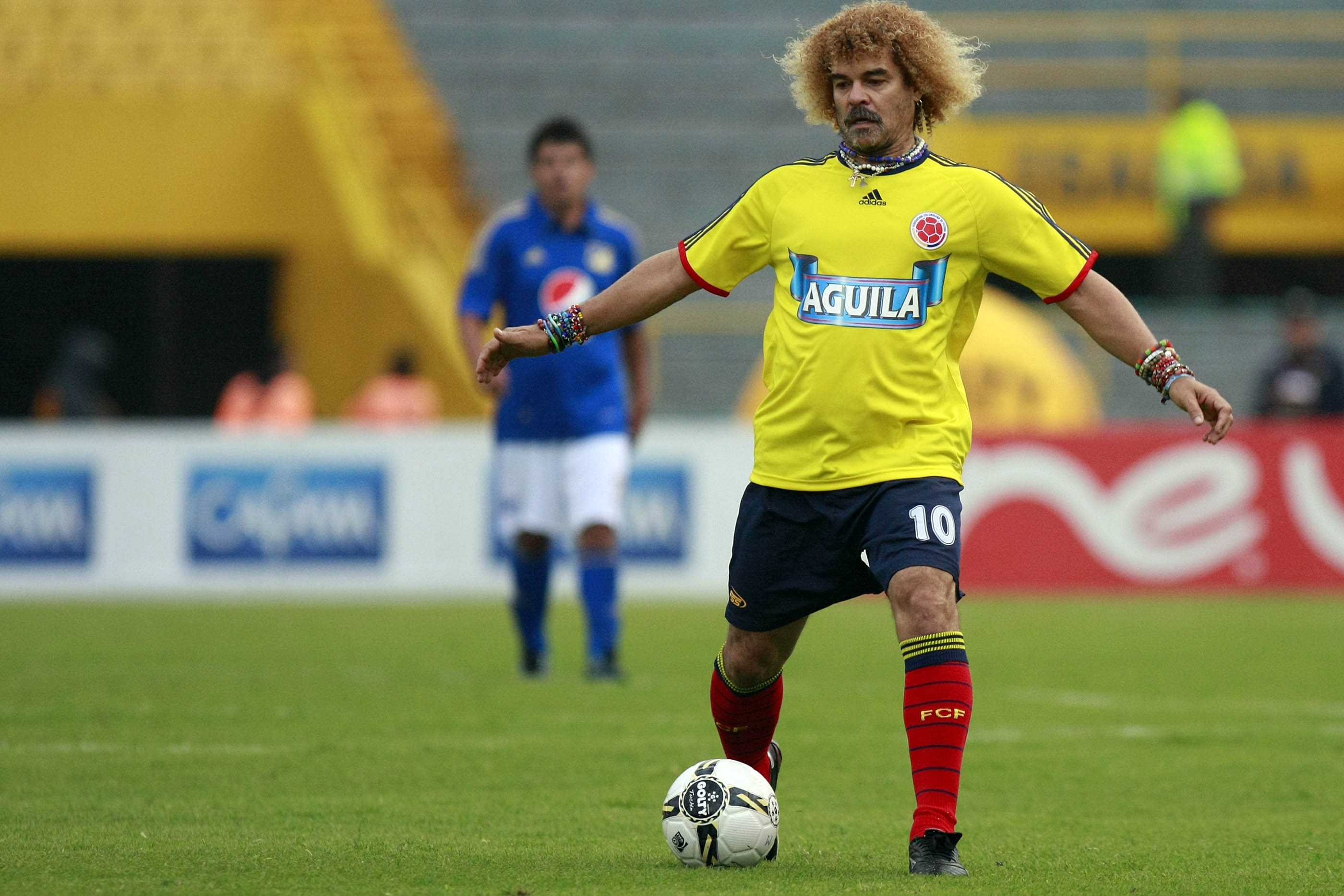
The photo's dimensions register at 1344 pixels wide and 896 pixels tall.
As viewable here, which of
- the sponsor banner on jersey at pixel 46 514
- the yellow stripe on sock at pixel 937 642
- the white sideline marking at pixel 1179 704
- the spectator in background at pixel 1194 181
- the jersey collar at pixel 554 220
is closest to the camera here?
the yellow stripe on sock at pixel 937 642

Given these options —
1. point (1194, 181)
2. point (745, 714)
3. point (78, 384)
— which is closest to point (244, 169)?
point (78, 384)

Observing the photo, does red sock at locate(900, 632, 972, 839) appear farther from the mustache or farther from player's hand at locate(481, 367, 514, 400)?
player's hand at locate(481, 367, 514, 400)

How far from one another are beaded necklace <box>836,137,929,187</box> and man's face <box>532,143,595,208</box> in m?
4.38

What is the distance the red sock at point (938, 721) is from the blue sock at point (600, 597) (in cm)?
472

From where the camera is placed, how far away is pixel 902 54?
5066mm

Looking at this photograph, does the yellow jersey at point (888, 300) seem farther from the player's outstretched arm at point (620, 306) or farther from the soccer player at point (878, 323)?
the player's outstretched arm at point (620, 306)

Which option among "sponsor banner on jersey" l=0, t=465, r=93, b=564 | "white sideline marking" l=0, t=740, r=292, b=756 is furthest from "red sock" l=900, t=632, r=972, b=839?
"sponsor banner on jersey" l=0, t=465, r=93, b=564

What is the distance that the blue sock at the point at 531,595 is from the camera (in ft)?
31.6

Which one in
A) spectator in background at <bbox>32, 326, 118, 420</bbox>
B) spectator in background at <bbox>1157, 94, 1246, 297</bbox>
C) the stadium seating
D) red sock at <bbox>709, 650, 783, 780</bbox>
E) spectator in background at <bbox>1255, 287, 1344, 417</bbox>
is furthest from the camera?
the stadium seating

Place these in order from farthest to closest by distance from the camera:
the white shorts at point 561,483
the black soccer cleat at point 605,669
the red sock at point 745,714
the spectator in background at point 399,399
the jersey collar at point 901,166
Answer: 1. the spectator in background at point 399,399
2. the black soccer cleat at point 605,669
3. the white shorts at point 561,483
4. the red sock at point 745,714
5. the jersey collar at point 901,166

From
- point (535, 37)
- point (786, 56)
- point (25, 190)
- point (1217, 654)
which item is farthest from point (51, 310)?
point (786, 56)

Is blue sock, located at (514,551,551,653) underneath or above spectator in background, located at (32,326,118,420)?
underneath

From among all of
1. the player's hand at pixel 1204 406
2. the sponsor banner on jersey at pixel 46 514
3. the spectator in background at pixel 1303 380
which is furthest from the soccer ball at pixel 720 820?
the spectator in background at pixel 1303 380

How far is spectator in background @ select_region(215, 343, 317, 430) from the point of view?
732 inches
